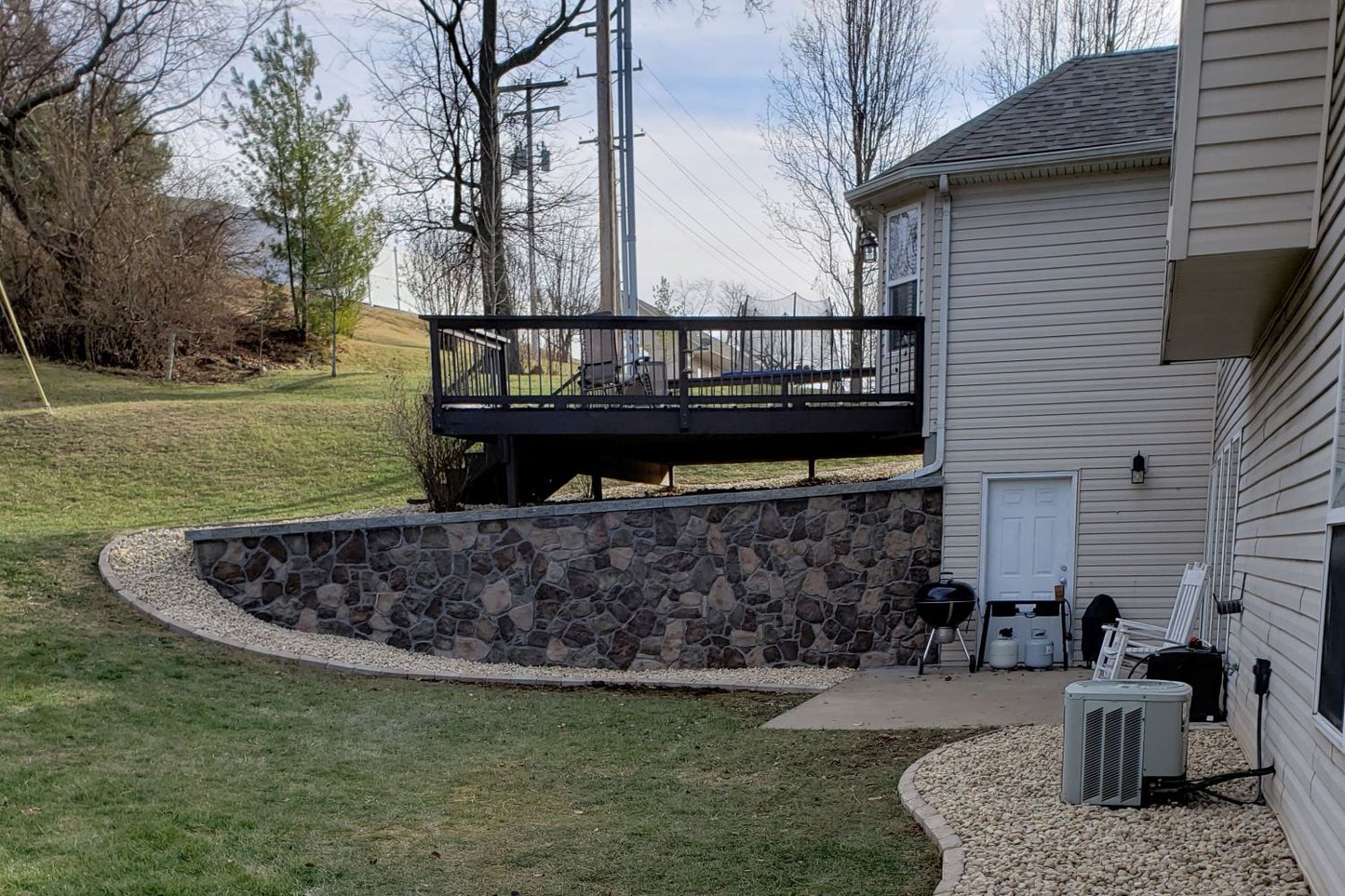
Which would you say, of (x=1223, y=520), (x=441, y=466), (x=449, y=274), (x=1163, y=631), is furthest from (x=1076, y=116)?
(x=449, y=274)

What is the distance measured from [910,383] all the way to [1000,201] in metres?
1.99

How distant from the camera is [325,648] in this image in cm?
878

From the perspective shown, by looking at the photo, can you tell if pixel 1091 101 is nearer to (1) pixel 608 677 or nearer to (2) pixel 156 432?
(1) pixel 608 677

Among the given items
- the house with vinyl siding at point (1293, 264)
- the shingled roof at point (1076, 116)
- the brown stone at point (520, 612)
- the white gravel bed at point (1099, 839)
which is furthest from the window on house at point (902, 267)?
the white gravel bed at point (1099, 839)

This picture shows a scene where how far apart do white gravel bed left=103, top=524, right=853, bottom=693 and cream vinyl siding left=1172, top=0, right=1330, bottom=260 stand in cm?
557

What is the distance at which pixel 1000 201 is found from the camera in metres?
9.30

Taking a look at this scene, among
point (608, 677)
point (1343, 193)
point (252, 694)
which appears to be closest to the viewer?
point (1343, 193)

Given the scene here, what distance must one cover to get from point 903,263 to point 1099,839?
711 cm

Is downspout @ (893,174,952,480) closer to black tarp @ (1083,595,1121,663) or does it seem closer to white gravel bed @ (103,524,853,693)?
black tarp @ (1083,595,1121,663)

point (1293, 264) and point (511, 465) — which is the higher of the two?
point (1293, 264)

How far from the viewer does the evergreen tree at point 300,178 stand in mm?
23609

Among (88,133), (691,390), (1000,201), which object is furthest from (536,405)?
(88,133)

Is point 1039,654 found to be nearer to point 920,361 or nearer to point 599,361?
point 920,361

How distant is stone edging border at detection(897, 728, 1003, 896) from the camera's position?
12.3 feet
